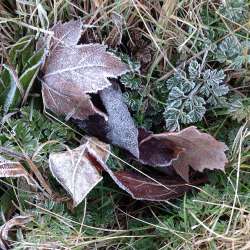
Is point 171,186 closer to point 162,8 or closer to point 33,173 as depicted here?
point 33,173

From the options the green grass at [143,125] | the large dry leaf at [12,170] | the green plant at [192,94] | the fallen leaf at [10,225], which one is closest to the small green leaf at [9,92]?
the green grass at [143,125]

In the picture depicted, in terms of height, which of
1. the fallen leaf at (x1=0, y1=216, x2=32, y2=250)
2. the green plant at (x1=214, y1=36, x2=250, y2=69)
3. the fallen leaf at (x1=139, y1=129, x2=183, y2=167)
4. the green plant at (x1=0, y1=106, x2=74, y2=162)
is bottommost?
the fallen leaf at (x1=0, y1=216, x2=32, y2=250)

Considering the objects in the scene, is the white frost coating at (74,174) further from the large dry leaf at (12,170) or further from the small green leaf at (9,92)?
the small green leaf at (9,92)

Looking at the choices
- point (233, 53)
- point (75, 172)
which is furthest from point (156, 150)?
point (233, 53)

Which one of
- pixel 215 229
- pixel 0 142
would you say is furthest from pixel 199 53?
pixel 0 142

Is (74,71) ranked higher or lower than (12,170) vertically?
higher

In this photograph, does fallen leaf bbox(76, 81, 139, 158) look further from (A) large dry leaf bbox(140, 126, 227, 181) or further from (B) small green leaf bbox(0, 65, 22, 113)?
(B) small green leaf bbox(0, 65, 22, 113)

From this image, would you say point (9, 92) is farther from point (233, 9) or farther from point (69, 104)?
point (233, 9)

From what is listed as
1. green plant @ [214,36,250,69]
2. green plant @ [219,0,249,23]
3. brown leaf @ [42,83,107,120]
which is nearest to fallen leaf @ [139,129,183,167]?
brown leaf @ [42,83,107,120]
